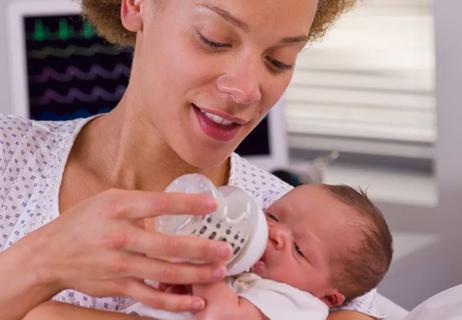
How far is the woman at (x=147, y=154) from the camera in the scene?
1216 millimetres

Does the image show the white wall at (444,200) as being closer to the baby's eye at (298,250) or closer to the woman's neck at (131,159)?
the woman's neck at (131,159)

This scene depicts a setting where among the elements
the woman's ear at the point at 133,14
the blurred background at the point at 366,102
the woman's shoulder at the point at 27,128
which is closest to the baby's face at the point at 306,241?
the woman's ear at the point at 133,14

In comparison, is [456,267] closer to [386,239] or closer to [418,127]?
[418,127]

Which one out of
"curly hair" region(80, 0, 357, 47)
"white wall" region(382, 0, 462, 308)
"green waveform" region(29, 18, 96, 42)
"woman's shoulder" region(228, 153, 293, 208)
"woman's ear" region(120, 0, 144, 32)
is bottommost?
"white wall" region(382, 0, 462, 308)

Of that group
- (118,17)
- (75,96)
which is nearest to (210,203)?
(118,17)

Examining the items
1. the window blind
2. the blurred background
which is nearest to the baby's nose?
the blurred background

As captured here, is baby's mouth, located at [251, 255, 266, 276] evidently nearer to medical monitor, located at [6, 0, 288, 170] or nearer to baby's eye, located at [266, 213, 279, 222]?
baby's eye, located at [266, 213, 279, 222]

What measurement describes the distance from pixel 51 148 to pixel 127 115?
0.14 m

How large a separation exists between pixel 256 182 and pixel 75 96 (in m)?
1.03

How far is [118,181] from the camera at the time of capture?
5.57ft

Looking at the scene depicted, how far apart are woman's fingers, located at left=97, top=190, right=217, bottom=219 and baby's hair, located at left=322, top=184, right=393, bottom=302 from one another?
0.94 feet

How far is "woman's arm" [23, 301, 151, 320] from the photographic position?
1333 mm

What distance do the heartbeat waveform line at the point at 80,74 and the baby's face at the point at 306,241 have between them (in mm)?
1276

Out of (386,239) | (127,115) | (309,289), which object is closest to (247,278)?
(309,289)
